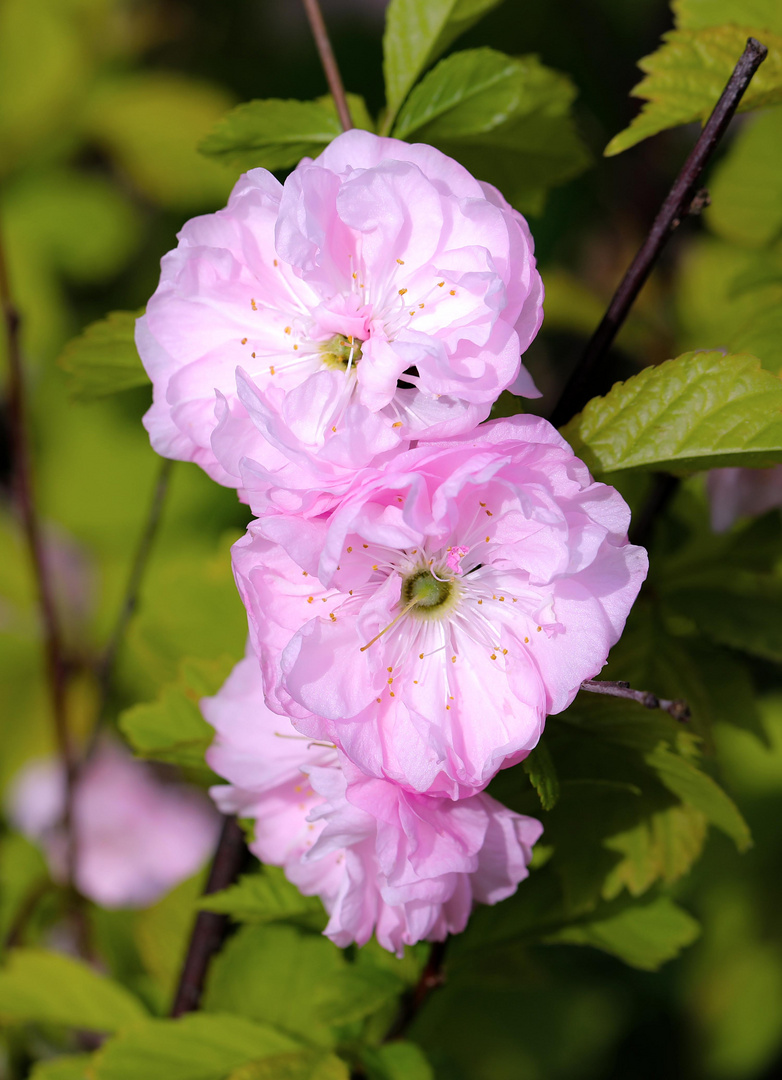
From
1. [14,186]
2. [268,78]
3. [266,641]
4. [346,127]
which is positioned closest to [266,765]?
[266,641]

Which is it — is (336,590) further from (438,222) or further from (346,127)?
(346,127)

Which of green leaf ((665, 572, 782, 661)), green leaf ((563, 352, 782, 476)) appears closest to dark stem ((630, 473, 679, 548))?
green leaf ((665, 572, 782, 661))

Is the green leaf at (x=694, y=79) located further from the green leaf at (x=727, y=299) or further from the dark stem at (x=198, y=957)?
the dark stem at (x=198, y=957)

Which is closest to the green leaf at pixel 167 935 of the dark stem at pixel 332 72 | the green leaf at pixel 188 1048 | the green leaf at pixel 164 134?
the green leaf at pixel 188 1048

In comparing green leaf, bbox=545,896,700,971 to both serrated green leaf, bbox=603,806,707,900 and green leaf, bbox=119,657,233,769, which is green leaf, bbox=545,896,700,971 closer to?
serrated green leaf, bbox=603,806,707,900

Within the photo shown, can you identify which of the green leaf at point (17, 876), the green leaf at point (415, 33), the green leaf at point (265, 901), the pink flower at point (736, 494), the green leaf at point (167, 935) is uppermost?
the green leaf at point (415, 33)

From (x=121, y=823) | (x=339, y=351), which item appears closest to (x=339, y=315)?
(x=339, y=351)
